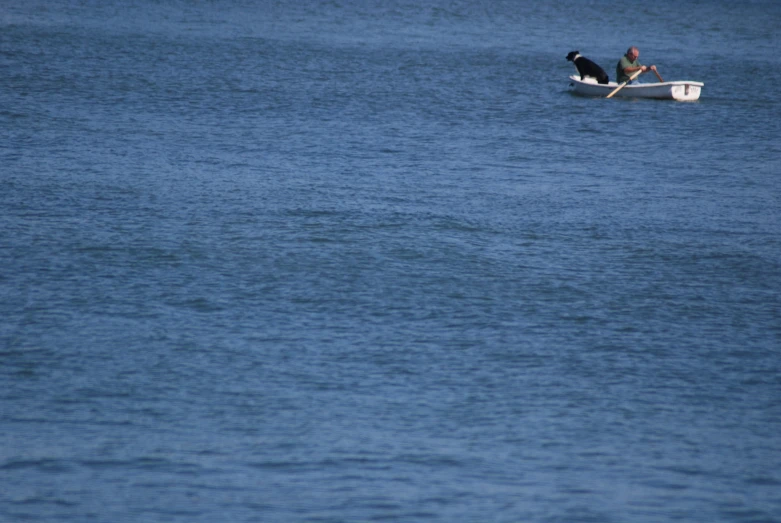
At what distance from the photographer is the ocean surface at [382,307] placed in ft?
28.0

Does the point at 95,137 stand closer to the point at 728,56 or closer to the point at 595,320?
the point at 595,320

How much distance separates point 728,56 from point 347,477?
33.9 meters

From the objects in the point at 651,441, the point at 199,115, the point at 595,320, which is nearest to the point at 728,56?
the point at 199,115

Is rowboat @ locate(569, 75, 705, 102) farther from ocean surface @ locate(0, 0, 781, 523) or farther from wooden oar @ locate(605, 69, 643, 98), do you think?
ocean surface @ locate(0, 0, 781, 523)

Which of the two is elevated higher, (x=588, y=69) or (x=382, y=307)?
(x=588, y=69)

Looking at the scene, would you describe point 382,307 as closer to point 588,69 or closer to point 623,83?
point 623,83

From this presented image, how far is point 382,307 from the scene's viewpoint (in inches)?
484

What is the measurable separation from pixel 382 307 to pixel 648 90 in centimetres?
1702

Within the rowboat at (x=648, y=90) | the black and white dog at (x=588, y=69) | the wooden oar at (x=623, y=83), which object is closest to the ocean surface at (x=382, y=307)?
the rowboat at (x=648, y=90)

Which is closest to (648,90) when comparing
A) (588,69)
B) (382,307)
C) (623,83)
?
(623,83)

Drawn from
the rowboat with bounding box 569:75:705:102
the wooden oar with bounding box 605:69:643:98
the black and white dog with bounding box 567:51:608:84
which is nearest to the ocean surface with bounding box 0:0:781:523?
the rowboat with bounding box 569:75:705:102

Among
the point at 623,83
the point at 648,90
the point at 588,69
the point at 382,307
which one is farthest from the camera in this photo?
the point at 588,69

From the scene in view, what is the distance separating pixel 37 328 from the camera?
11.4 meters

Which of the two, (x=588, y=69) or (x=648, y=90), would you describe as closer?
(x=648, y=90)
